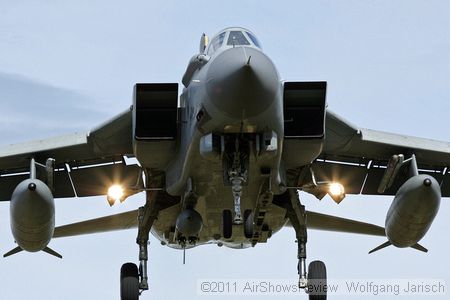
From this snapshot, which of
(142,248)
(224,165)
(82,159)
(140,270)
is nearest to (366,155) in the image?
(224,165)

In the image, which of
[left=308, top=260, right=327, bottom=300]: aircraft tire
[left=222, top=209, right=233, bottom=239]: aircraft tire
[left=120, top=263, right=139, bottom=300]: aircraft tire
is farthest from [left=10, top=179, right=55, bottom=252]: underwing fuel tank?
[left=308, top=260, right=327, bottom=300]: aircraft tire

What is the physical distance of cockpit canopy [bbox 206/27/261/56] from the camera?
1544 cm

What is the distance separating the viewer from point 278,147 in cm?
1474

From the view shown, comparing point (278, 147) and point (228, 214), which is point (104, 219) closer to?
point (228, 214)

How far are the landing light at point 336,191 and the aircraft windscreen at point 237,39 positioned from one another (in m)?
3.29

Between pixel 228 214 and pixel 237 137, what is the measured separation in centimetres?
174

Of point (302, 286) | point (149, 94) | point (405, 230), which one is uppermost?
point (149, 94)

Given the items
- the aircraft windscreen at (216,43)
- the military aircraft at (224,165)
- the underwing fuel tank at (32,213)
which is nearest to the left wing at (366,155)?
the military aircraft at (224,165)

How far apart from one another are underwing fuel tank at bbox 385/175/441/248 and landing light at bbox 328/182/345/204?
3.00 ft

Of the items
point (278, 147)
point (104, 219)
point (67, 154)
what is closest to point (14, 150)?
point (67, 154)

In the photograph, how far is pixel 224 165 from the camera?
1500 cm

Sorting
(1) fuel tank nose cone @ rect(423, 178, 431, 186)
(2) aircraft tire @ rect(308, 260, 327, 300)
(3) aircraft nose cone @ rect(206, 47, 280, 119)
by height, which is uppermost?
(3) aircraft nose cone @ rect(206, 47, 280, 119)

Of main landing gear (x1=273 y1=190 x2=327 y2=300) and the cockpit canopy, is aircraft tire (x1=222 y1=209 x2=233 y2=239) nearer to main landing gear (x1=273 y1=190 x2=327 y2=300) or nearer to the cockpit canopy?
main landing gear (x1=273 y1=190 x2=327 y2=300)

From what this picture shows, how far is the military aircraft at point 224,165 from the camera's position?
14422 millimetres
